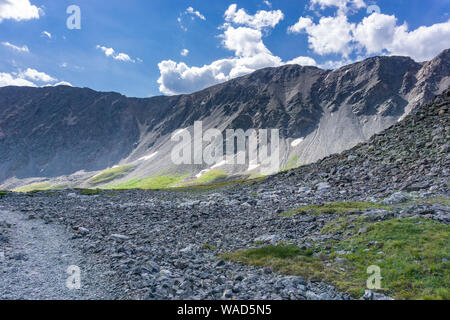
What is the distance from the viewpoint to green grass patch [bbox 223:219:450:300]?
959 centimetres

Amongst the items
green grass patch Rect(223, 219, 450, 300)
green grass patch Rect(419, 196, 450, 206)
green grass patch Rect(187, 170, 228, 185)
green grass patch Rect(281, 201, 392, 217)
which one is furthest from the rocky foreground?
green grass patch Rect(187, 170, 228, 185)

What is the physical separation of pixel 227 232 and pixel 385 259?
11439 millimetres

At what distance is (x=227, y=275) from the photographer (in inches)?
462

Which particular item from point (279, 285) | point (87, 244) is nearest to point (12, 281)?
point (87, 244)

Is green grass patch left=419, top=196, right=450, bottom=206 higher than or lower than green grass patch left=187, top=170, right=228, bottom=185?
lower

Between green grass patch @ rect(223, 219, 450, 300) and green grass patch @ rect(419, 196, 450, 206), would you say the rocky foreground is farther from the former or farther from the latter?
green grass patch @ rect(223, 219, 450, 300)

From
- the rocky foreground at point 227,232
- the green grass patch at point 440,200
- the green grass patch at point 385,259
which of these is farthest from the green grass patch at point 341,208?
the green grass patch at point 385,259

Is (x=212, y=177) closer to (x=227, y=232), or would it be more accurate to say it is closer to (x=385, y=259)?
(x=227, y=232)

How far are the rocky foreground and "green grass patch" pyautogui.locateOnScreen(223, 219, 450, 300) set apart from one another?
58 cm

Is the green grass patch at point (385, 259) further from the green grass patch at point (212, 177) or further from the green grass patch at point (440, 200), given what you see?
the green grass patch at point (212, 177)

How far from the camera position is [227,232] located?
68.0ft
